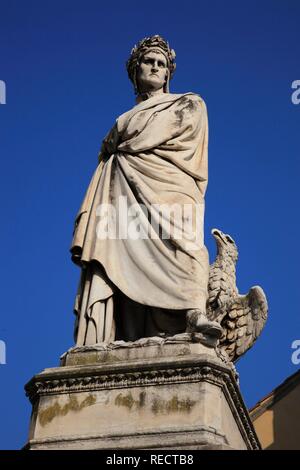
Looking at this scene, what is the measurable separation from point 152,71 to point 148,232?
2893 mm

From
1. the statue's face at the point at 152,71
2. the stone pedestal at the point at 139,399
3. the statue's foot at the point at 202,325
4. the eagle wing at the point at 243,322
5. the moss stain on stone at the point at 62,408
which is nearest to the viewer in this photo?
the stone pedestal at the point at 139,399

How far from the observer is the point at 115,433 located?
10.8 meters

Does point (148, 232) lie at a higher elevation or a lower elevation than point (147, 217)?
lower

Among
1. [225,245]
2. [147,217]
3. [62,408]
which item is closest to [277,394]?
[225,245]

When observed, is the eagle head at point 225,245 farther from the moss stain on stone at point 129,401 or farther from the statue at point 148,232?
the moss stain on stone at point 129,401

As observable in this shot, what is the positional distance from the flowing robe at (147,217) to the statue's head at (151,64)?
38 cm

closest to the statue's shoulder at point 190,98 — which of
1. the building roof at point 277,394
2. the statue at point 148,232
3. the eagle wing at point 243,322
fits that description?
the statue at point 148,232

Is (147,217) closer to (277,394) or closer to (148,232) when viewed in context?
(148,232)

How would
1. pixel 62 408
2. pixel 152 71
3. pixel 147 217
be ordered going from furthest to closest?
pixel 152 71 → pixel 147 217 → pixel 62 408

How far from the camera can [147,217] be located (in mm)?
12797

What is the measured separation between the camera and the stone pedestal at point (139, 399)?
35.1 ft

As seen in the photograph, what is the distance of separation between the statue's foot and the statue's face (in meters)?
4.08

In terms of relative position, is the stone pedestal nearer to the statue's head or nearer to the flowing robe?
the flowing robe

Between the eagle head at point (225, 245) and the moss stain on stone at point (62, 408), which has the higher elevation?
the eagle head at point (225, 245)
